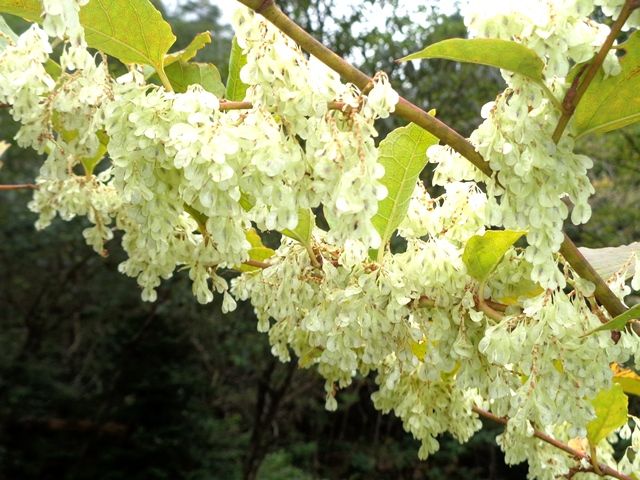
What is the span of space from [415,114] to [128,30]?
0.35m

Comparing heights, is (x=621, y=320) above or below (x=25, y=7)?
below

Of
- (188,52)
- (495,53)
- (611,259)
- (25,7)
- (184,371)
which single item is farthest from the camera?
(184,371)

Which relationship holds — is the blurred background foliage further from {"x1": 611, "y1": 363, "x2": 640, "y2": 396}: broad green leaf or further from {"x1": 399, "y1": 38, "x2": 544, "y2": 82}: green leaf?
{"x1": 399, "y1": 38, "x2": 544, "y2": 82}: green leaf

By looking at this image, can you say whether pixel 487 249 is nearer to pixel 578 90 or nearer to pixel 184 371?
pixel 578 90

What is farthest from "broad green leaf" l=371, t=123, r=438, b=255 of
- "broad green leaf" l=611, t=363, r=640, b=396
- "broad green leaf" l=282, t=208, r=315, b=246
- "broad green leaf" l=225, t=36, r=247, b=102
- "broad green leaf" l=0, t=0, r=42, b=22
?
"broad green leaf" l=611, t=363, r=640, b=396

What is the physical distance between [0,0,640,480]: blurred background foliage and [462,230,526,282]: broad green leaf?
4418 mm

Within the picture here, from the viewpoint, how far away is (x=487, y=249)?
2.64 feet

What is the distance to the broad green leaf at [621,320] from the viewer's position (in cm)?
70

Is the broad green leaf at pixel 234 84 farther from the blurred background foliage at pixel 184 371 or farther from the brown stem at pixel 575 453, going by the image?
the blurred background foliage at pixel 184 371

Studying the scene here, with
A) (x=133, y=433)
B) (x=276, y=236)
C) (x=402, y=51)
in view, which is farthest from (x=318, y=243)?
(x=133, y=433)

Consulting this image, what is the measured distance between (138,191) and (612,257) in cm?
56

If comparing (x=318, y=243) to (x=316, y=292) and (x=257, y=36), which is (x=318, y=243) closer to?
(x=316, y=292)

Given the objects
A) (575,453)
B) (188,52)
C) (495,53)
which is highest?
(188,52)

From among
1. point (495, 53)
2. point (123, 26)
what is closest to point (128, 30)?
point (123, 26)
